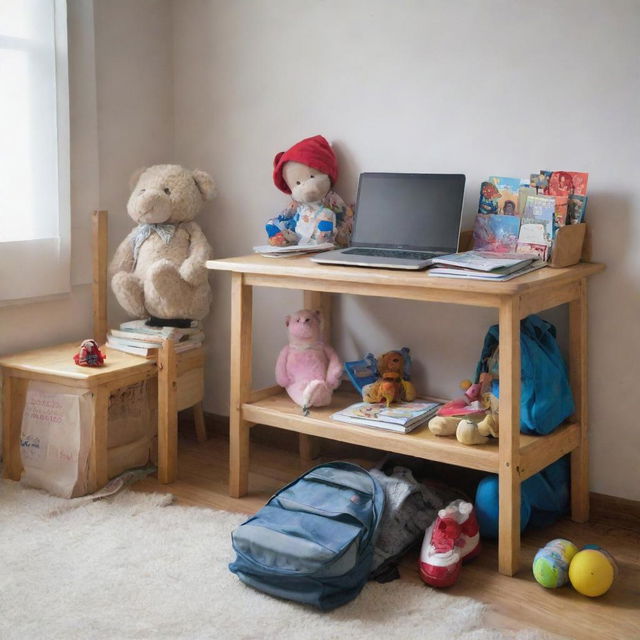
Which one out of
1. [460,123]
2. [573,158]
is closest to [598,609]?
[573,158]

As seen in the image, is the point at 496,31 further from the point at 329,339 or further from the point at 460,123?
the point at 329,339

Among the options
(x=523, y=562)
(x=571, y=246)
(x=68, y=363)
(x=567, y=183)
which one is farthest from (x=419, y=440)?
(x=68, y=363)

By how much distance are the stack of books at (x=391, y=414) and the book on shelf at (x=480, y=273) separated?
41cm

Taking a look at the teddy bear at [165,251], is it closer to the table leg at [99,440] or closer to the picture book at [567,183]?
the table leg at [99,440]

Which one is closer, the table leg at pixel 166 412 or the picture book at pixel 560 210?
the picture book at pixel 560 210

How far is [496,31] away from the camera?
7.39 ft

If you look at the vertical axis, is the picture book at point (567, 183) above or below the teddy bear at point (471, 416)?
above

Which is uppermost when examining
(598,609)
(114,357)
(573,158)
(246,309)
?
(573,158)

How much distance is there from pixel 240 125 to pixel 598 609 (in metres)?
1.82

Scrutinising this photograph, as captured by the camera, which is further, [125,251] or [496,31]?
[125,251]

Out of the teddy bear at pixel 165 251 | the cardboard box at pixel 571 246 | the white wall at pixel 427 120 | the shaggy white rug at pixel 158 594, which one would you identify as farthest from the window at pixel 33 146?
the cardboard box at pixel 571 246

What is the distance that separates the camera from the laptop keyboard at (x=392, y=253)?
7.05 ft

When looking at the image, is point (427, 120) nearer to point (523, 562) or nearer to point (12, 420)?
point (523, 562)

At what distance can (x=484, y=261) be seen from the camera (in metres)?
1.97
